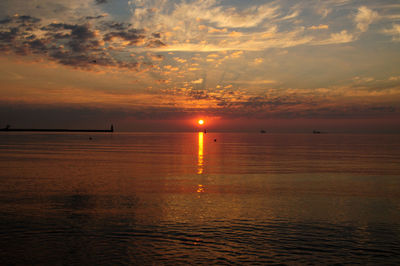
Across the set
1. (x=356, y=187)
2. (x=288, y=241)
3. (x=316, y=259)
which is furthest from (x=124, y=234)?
(x=356, y=187)

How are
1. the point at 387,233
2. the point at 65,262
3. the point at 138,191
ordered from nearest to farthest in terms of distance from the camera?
1. the point at 65,262
2. the point at 387,233
3. the point at 138,191

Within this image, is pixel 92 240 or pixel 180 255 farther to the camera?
pixel 92 240

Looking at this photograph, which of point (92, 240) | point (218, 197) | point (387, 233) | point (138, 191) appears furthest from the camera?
point (138, 191)

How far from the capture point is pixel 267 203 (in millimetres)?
24406

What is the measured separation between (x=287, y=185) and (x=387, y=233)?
14.6 meters

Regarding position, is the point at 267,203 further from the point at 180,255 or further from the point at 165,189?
the point at 180,255

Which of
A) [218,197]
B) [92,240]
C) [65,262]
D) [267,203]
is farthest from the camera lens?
[218,197]

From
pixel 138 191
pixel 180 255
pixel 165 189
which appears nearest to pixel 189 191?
pixel 165 189

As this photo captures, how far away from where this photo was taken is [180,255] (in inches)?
565

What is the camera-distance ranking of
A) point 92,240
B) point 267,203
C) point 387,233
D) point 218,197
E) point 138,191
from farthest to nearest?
point 138,191 → point 218,197 → point 267,203 → point 387,233 → point 92,240

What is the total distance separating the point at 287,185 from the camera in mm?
32000

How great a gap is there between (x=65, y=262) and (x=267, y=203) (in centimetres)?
1482

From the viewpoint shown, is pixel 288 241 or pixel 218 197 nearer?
pixel 288 241

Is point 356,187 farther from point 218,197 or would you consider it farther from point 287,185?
point 218,197
